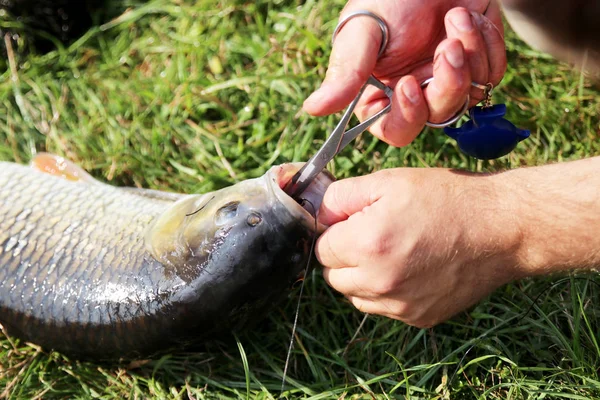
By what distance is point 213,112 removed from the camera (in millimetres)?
3650

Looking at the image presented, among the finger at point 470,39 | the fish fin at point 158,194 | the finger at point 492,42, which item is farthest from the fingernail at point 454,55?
the fish fin at point 158,194

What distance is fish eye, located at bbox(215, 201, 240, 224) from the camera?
2.37m

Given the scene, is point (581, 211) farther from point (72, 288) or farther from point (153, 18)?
point (153, 18)

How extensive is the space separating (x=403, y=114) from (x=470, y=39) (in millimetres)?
366

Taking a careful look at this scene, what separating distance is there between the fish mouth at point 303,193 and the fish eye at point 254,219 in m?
0.10

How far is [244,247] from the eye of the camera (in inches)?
90.6

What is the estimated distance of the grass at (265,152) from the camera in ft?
8.71

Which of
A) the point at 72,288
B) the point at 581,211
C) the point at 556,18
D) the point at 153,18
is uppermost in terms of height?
the point at 556,18

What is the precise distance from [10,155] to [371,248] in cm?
248

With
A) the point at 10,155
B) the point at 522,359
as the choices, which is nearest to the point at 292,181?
the point at 522,359

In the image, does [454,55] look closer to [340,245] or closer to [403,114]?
[403,114]

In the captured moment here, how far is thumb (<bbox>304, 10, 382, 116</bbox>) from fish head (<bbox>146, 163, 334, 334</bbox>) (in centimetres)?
25

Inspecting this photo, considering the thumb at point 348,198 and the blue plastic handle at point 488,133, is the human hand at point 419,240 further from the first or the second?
the blue plastic handle at point 488,133

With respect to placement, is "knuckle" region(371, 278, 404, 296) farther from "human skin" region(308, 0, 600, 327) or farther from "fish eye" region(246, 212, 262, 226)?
"fish eye" region(246, 212, 262, 226)
